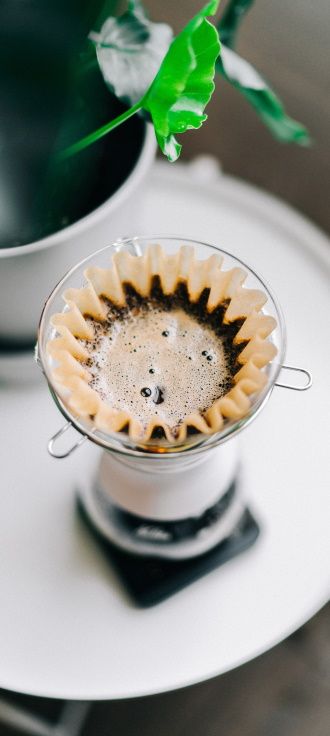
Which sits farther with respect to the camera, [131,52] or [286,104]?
[286,104]

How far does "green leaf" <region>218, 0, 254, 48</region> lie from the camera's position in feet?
1.68

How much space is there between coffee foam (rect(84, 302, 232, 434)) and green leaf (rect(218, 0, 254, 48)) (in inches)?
7.9

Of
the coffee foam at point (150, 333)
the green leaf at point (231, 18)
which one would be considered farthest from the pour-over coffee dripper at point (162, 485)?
the green leaf at point (231, 18)

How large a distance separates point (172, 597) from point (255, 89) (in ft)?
1.03

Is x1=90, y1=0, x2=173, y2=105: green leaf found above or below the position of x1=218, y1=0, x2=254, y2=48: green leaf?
below

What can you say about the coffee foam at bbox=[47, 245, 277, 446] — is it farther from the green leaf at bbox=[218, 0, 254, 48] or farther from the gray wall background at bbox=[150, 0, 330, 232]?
the gray wall background at bbox=[150, 0, 330, 232]

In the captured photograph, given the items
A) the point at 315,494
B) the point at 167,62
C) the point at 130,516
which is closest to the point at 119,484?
the point at 130,516

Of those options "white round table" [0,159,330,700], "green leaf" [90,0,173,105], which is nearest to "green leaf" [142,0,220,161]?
"green leaf" [90,0,173,105]

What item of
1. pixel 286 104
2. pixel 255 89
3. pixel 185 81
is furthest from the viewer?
pixel 286 104

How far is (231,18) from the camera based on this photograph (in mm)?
518

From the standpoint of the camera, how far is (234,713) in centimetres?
68

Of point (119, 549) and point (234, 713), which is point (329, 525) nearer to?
point (119, 549)

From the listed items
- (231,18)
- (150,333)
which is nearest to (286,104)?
(231,18)

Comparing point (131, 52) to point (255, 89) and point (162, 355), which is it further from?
point (162, 355)
